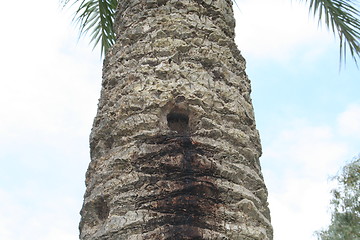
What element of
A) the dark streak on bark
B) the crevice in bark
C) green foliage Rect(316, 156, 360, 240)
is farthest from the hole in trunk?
green foliage Rect(316, 156, 360, 240)

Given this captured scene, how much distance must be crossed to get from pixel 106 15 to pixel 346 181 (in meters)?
11.4

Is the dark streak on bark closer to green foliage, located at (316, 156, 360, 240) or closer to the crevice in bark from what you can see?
the crevice in bark

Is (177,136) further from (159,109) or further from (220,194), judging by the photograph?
(220,194)

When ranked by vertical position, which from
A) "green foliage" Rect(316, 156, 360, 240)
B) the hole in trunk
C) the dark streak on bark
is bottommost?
the dark streak on bark

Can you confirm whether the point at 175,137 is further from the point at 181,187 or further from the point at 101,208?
the point at 101,208

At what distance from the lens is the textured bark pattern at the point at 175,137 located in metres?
2.28

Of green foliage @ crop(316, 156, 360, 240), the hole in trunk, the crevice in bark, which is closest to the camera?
the crevice in bark

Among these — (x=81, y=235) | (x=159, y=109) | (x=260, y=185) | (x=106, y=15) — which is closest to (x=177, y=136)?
(x=159, y=109)

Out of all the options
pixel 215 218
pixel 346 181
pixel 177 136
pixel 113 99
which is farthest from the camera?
pixel 346 181

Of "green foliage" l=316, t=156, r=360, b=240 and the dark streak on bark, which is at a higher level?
"green foliage" l=316, t=156, r=360, b=240

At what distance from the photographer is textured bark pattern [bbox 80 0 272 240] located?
2.28 meters

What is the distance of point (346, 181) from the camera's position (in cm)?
1477

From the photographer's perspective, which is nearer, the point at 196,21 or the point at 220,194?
the point at 220,194

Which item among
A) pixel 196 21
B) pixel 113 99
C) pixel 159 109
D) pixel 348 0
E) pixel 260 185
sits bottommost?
pixel 260 185
